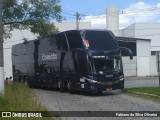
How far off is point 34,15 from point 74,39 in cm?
735

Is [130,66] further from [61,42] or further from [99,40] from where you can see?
[99,40]

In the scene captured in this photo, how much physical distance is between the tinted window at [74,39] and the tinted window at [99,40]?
1.49ft

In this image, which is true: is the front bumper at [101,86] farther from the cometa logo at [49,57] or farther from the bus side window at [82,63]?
the cometa logo at [49,57]

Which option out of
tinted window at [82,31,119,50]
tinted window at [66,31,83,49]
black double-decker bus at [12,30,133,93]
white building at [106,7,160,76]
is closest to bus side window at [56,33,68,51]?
black double-decker bus at [12,30,133,93]

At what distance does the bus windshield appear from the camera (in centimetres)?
2514

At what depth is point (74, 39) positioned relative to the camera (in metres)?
26.3

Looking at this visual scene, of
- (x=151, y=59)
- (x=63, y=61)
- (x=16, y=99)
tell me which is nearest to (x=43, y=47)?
(x=63, y=61)

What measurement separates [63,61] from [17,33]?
4271 centimetres

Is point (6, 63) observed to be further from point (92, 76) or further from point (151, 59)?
point (92, 76)

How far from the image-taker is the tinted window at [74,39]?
1016 inches

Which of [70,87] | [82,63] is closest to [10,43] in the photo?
[70,87]

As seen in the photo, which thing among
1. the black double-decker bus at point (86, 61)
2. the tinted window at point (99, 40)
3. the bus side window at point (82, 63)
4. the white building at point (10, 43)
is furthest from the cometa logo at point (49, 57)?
the white building at point (10, 43)

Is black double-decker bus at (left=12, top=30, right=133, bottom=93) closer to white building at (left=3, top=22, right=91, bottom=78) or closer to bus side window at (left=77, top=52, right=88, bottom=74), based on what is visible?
bus side window at (left=77, top=52, right=88, bottom=74)

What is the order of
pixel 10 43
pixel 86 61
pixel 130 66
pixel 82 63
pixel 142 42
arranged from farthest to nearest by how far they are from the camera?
pixel 10 43, pixel 142 42, pixel 130 66, pixel 82 63, pixel 86 61
